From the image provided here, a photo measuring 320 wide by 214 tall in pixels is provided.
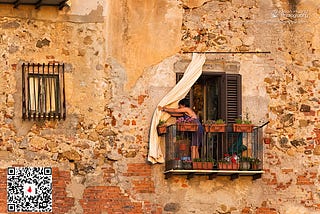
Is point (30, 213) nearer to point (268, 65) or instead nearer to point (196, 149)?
point (196, 149)

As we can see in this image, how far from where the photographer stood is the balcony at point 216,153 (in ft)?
64.0

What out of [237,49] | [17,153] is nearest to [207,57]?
[237,49]

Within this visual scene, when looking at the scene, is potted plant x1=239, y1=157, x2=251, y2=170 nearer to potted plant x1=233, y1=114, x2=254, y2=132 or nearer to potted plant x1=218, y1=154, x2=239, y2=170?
potted plant x1=218, y1=154, x2=239, y2=170

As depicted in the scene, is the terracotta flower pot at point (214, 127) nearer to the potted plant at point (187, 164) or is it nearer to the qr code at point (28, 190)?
the potted plant at point (187, 164)

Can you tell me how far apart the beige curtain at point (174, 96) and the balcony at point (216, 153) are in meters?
0.18

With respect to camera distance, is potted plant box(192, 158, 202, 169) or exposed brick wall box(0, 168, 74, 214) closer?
exposed brick wall box(0, 168, 74, 214)

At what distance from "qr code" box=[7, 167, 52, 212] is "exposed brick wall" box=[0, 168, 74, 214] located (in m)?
0.07

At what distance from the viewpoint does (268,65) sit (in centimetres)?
2048

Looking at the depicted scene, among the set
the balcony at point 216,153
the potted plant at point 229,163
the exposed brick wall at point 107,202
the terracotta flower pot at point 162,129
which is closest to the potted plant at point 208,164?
the balcony at point 216,153

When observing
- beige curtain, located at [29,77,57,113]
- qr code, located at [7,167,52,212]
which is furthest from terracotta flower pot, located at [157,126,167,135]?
qr code, located at [7,167,52,212]

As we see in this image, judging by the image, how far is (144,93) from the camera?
1988 cm

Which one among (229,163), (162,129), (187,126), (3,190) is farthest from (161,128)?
(3,190)

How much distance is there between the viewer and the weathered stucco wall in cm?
1938

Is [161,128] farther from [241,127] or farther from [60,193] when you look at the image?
[60,193]
